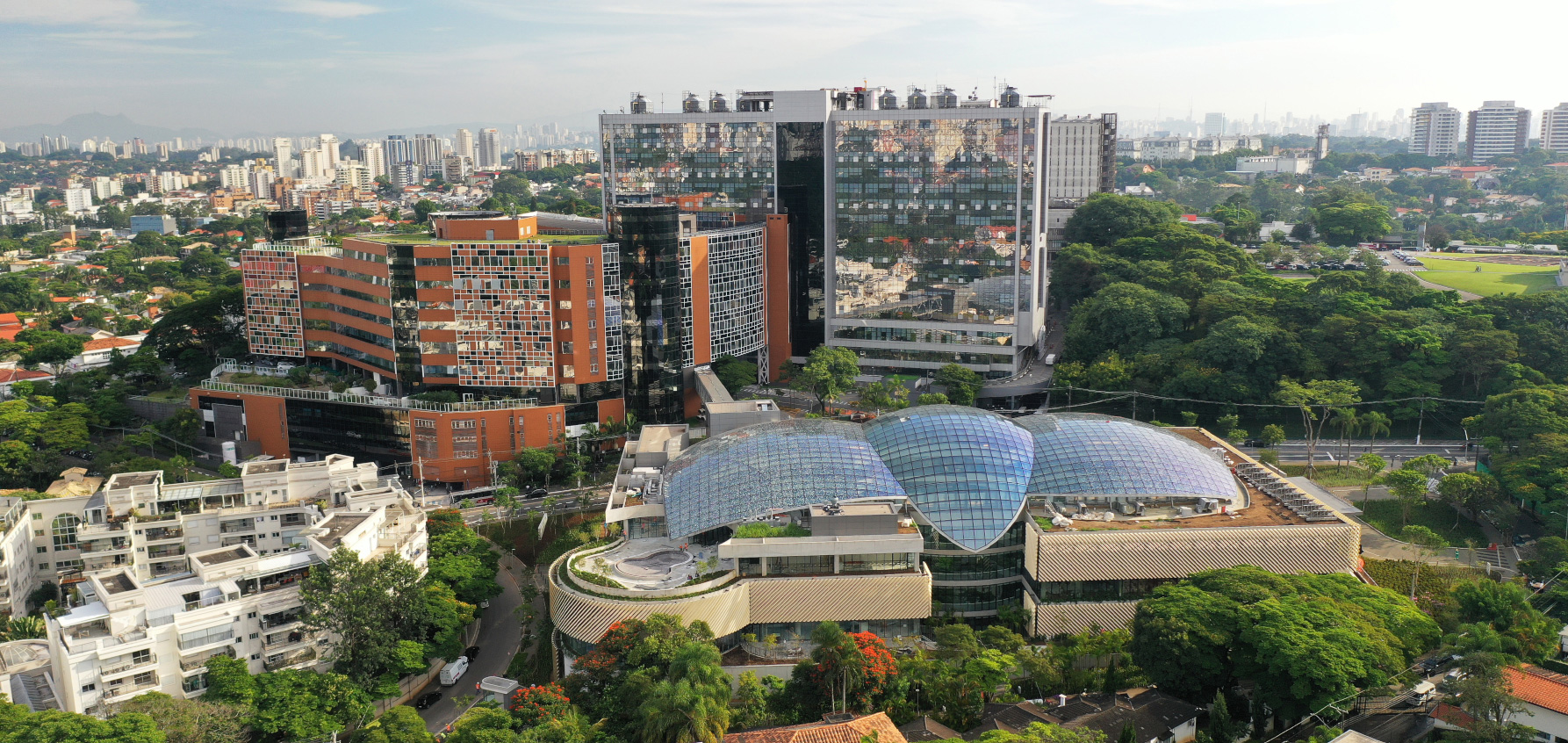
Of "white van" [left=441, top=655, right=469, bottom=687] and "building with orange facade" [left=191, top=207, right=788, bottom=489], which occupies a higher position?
"building with orange facade" [left=191, top=207, right=788, bottom=489]

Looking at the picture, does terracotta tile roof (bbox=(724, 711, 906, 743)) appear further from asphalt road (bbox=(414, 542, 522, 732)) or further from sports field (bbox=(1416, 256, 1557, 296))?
sports field (bbox=(1416, 256, 1557, 296))

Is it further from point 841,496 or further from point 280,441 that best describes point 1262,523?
point 280,441

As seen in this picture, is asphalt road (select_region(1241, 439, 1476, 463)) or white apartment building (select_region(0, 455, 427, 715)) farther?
asphalt road (select_region(1241, 439, 1476, 463))

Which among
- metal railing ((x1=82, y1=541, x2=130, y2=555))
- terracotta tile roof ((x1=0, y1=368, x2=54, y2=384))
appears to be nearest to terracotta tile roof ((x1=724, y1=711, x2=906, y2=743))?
metal railing ((x1=82, y1=541, x2=130, y2=555))

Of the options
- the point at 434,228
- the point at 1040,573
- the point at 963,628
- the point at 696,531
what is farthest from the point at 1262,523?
the point at 434,228

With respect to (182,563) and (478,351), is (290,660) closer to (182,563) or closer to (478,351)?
(182,563)

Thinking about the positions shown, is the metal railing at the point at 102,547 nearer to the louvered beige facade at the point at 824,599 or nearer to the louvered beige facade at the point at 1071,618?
the louvered beige facade at the point at 824,599
